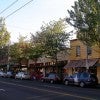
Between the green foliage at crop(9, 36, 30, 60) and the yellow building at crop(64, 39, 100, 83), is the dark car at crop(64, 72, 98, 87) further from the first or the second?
the green foliage at crop(9, 36, 30, 60)

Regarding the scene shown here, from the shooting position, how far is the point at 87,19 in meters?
33.1

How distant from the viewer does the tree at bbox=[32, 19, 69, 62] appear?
162 feet

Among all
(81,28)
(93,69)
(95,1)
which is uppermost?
(95,1)

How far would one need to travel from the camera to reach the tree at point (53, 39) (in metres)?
49.4

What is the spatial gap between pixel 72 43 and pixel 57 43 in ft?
8.07

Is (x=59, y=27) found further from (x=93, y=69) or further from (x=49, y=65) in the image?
(x=93, y=69)

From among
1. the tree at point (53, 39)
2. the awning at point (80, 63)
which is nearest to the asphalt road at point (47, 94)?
the awning at point (80, 63)

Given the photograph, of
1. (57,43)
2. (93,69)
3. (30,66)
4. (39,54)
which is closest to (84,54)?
(93,69)

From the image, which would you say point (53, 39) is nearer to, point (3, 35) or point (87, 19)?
point (87, 19)

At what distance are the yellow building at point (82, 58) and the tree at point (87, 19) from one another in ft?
21.1

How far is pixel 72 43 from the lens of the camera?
4844 centimetres

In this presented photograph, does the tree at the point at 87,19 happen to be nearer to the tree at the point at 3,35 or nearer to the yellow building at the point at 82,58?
the yellow building at the point at 82,58

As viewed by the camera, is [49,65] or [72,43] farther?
[49,65]

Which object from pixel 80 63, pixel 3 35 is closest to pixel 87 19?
pixel 80 63
